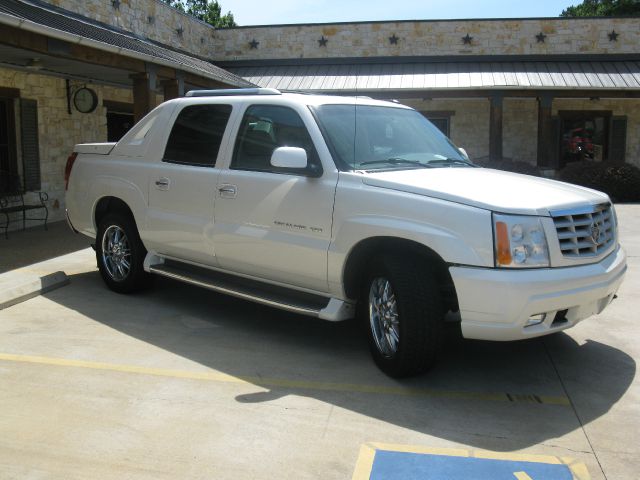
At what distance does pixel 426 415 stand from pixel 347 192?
1.61 meters

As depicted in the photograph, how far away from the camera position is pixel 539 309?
415 cm

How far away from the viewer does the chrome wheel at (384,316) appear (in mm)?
4625

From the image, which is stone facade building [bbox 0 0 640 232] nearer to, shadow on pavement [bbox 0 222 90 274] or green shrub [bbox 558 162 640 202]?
green shrub [bbox 558 162 640 202]

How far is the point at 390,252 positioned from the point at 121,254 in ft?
10.9

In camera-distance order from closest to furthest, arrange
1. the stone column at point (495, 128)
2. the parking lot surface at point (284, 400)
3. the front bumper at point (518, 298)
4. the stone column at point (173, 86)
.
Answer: the parking lot surface at point (284, 400), the front bumper at point (518, 298), the stone column at point (173, 86), the stone column at point (495, 128)

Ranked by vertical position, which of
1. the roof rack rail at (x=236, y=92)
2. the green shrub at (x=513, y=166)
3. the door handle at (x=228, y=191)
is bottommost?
the green shrub at (x=513, y=166)

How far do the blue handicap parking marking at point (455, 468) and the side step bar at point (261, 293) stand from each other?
1443 millimetres

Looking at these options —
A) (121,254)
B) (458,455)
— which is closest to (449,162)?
(458,455)

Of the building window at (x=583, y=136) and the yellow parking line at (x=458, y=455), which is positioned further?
the building window at (x=583, y=136)

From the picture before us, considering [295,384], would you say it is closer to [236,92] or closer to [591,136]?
[236,92]

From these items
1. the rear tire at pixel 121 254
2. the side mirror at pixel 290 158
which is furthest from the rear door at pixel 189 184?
the side mirror at pixel 290 158

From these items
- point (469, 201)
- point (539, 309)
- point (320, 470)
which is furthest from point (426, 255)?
point (320, 470)

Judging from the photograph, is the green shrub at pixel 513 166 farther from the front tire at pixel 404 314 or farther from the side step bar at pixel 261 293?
the front tire at pixel 404 314

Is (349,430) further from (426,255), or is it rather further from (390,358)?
(426,255)
